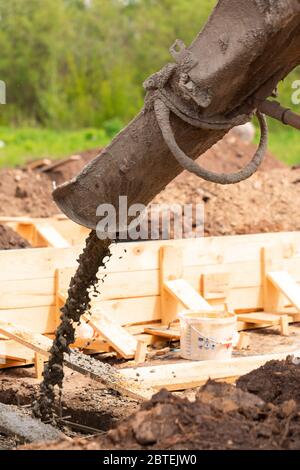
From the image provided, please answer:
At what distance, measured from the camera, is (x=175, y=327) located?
22.0ft

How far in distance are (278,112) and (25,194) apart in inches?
246

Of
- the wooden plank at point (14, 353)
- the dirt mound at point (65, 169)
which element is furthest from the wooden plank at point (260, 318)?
the dirt mound at point (65, 169)

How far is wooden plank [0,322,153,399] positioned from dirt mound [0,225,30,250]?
188 cm

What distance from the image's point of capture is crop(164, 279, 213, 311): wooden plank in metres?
6.50

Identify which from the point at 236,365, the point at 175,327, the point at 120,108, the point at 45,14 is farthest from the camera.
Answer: the point at 45,14

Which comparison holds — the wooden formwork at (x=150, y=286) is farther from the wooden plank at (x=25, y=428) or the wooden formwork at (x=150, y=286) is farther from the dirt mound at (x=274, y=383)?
the dirt mound at (x=274, y=383)

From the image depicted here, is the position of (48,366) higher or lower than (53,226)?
lower

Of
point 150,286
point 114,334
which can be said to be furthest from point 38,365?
point 150,286

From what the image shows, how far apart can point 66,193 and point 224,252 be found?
2.81 metres

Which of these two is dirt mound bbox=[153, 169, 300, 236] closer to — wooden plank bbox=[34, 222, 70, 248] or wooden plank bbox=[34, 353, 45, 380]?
wooden plank bbox=[34, 222, 70, 248]

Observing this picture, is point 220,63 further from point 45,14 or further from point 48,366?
point 45,14

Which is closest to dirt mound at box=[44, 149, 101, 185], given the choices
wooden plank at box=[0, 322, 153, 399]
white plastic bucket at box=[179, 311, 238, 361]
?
white plastic bucket at box=[179, 311, 238, 361]

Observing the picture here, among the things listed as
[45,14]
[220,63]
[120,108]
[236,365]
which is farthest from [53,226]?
[45,14]

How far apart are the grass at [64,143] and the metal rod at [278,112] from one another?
34.6 ft
